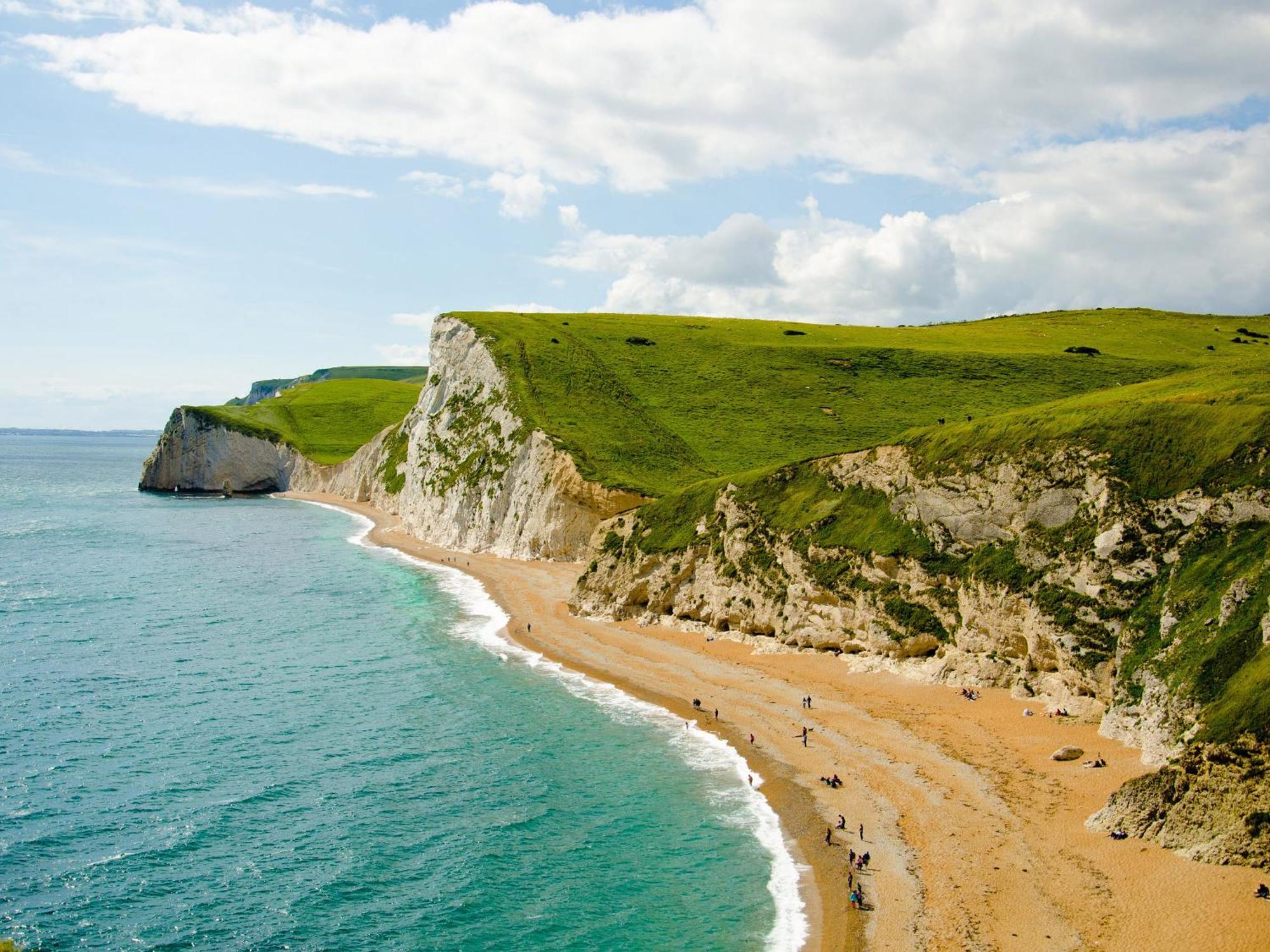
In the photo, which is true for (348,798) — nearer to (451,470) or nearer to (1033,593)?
(1033,593)

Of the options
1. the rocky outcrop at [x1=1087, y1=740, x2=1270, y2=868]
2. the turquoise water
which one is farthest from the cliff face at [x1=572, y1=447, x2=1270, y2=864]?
the turquoise water

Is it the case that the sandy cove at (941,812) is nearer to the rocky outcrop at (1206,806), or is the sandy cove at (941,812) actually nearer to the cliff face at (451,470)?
the rocky outcrop at (1206,806)

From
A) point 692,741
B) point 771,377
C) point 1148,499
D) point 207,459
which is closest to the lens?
point 692,741

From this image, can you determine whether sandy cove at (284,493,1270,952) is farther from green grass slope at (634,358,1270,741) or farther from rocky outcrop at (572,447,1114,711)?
green grass slope at (634,358,1270,741)

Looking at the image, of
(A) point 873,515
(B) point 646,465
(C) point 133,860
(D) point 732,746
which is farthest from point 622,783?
(B) point 646,465

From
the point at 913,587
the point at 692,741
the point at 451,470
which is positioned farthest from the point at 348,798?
the point at 451,470

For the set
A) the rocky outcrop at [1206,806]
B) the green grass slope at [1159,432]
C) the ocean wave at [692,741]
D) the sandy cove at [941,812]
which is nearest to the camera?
the sandy cove at [941,812]

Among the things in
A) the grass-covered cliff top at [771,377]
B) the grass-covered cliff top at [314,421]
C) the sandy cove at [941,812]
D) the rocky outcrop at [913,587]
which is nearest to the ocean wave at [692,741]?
the sandy cove at [941,812]
